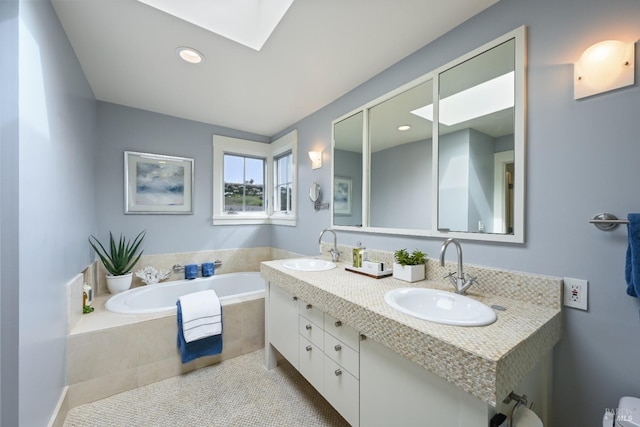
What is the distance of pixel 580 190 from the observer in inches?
40.4

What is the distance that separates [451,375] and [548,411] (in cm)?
79

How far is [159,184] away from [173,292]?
1.21 m

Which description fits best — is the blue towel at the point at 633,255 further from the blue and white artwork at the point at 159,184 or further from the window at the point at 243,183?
the blue and white artwork at the point at 159,184

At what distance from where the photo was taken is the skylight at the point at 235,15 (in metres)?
1.40

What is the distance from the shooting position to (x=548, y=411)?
1101 mm

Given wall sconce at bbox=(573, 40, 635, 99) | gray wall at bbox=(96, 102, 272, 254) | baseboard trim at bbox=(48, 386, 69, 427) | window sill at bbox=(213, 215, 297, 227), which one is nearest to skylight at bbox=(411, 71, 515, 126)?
wall sconce at bbox=(573, 40, 635, 99)

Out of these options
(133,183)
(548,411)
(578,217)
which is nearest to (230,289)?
(133,183)

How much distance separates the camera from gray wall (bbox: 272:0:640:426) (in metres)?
0.94

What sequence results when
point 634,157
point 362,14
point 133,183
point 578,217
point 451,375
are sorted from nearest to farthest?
point 451,375
point 634,157
point 578,217
point 362,14
point 133,183

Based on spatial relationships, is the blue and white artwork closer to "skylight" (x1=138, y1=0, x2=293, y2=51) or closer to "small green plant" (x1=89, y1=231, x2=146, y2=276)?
"small green plant" (x1=89, y1=231, x2=146, y2=276)

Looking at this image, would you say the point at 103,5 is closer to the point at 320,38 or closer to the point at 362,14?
the point at 320,38

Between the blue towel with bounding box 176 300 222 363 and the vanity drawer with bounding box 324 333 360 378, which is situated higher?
the vanity drawer with bounding box 324 333 360 378

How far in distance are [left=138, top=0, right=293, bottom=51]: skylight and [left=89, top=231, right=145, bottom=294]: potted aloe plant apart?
6.83 ft

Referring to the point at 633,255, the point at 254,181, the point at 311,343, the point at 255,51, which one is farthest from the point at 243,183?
the point at 633,255
